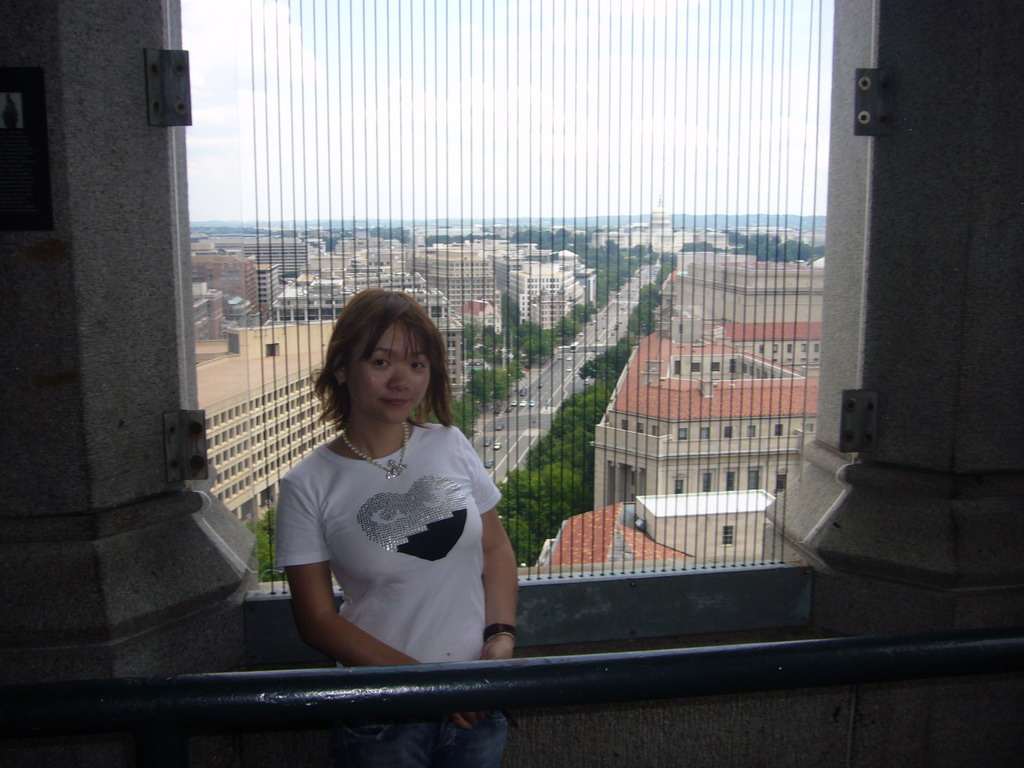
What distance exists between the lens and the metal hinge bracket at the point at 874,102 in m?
3.16

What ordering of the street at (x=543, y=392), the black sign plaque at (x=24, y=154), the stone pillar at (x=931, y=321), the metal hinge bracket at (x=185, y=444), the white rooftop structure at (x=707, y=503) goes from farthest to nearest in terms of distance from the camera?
the white rooftop structure at (x=707, y=503) → the street at (x=543, y=392) → the stone pillar at (x=931, y=321) → the metal hinge bracket at (x=185, y=444) → the black sign plaque at (x=24, y=154)

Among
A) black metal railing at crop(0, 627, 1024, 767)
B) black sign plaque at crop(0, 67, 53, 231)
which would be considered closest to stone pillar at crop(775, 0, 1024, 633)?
black metal railing at crop(0, 627, 1024, 767)

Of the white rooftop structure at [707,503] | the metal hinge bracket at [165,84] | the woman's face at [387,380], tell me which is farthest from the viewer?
the white rooftop structure at [707,503]

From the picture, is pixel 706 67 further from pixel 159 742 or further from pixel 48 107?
pixel 159 742

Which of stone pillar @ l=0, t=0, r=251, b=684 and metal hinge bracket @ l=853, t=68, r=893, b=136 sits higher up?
metal hinge bracket @ l=853, t=68, r=893, b=136

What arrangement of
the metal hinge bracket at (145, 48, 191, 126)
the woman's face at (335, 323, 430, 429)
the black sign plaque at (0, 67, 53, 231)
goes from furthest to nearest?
the metal hinge bracket at (145, 48, 191, 126) < the black sign plaque at (0, 67, 53, 231) < the woman's face at (335, 323, 430, 429)

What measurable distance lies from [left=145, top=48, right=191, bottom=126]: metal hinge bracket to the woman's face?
1.00 m

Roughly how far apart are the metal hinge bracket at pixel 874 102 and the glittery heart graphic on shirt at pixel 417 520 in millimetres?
1935

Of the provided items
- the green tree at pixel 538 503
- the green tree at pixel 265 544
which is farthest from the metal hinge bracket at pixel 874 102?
the green tree at pixel 265 544

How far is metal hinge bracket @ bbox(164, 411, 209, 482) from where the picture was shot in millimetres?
2881

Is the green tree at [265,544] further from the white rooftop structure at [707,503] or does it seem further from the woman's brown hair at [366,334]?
the white rooftop structure at [707,503]

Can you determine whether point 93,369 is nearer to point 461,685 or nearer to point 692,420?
point 461,685

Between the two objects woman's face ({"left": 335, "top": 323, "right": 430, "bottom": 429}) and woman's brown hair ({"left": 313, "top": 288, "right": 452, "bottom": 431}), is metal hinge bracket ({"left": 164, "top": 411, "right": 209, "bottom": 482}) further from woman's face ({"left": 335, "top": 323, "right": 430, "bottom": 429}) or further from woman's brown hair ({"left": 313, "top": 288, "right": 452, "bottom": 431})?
woman's face ({"left": 335, "top": 323, "right": 430, "bottom": 429})

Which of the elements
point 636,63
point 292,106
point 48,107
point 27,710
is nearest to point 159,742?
point 27,710
